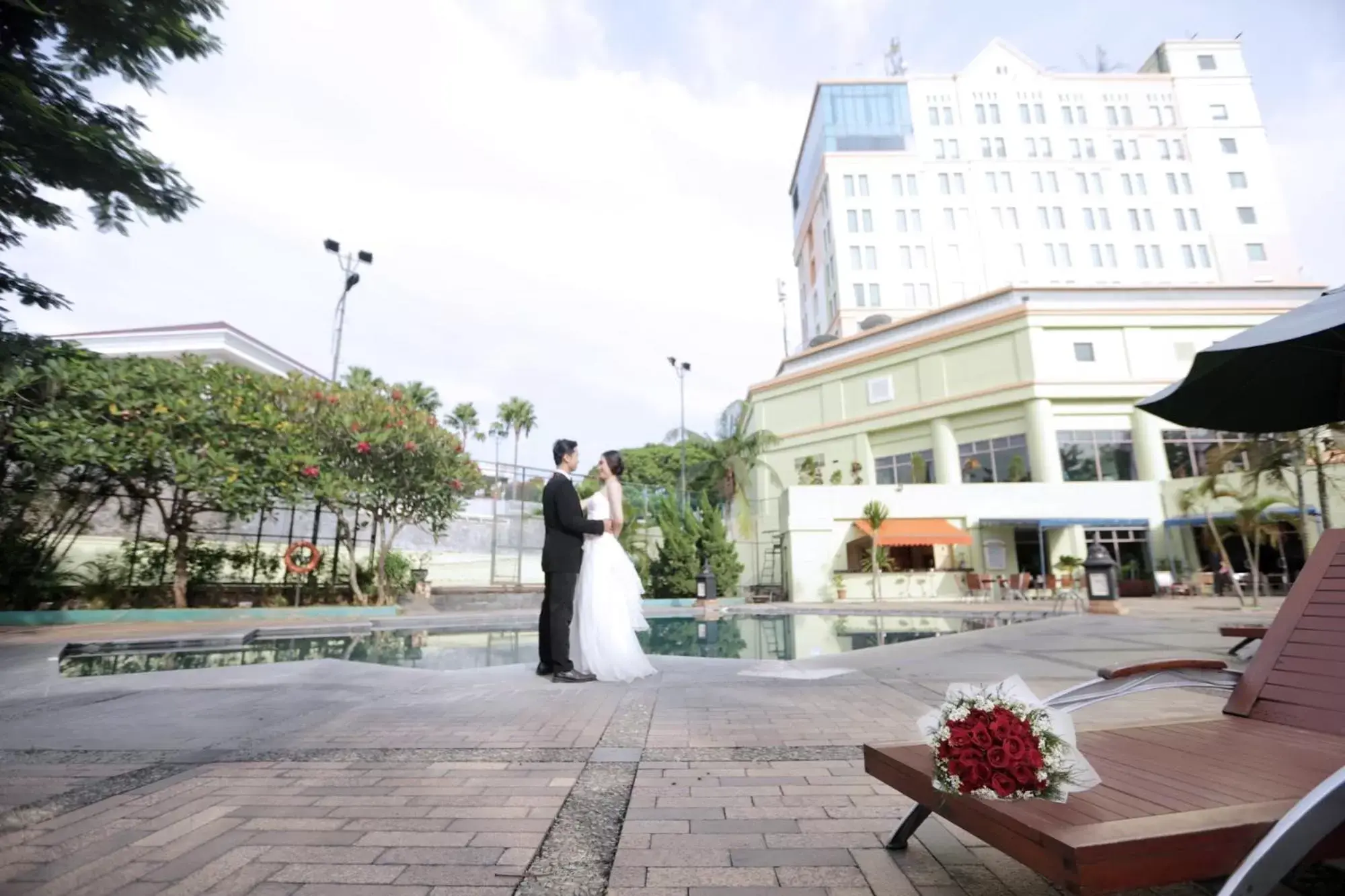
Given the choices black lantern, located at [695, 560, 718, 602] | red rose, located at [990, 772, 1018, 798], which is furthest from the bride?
black lantern, located at [695, 560, 718, 602]

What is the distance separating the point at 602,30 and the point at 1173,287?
2413 centimetres

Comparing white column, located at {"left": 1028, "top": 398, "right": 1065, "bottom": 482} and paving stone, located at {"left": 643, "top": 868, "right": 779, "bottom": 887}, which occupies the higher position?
white column, located at {"left": 1028, "top": 398, "right": 1065, "bottom": 482}

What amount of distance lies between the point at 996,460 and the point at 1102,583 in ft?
36.1

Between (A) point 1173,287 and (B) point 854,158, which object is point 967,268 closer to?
(B) point 854,158

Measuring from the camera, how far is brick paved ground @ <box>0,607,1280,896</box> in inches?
72.4

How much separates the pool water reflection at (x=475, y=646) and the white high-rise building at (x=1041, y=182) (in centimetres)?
3420

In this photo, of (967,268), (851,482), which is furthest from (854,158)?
(851,482)

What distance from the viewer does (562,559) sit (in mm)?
5199

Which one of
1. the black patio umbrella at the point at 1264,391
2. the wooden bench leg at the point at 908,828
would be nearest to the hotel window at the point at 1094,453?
the black patio umbrella at the point at 1264,391

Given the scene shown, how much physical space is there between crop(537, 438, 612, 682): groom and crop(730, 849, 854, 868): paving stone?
336cm

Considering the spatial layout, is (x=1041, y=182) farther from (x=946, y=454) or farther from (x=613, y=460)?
(x=613, y=460)

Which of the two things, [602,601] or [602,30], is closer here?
[602,601]

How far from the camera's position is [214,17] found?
165 inches

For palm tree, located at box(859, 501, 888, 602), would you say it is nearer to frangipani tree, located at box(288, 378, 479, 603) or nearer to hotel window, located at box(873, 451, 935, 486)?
hotel window, located at box(873, 451, 935, 486)
